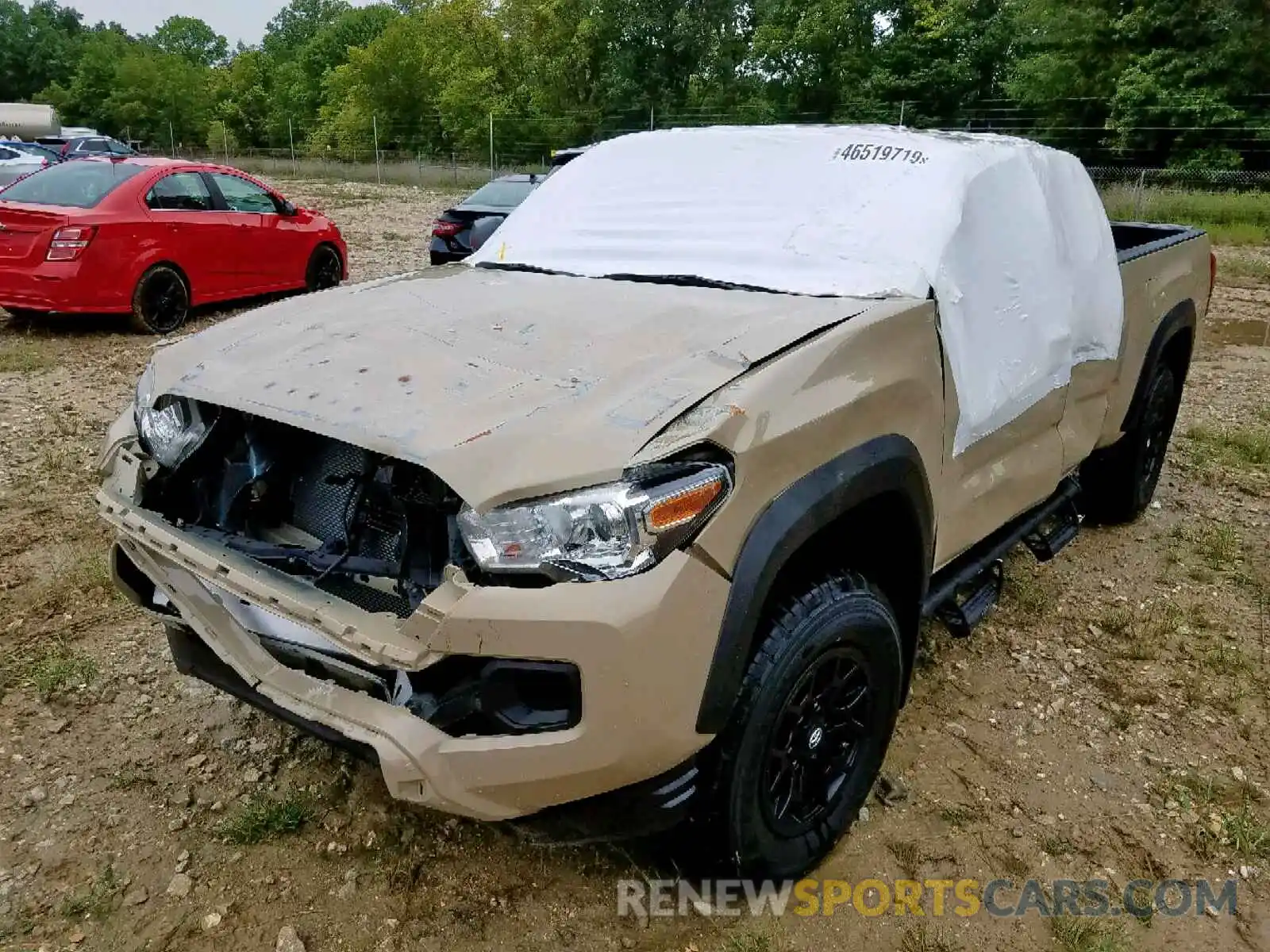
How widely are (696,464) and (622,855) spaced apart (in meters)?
1.21

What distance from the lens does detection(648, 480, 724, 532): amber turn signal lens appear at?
1.83m

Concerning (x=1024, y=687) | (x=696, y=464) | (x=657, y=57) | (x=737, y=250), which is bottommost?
(x=1024, y=687)

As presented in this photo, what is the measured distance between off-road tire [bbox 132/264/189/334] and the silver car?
32.4 ft

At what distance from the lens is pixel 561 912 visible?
7.80 feet

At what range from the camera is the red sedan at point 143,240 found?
25.9 ft

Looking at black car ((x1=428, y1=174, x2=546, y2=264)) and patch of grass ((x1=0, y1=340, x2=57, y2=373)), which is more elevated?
black car ((x1=428, y1=174, x2=546, y2=264))

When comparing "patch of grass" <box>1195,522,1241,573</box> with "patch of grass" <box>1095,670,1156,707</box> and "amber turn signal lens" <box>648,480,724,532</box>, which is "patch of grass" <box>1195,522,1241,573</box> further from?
"amber turn signal lens" <box>648,480,724,532</box>

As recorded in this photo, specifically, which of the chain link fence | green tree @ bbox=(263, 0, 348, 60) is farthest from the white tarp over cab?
green tree @ bbox=(263, 0, 348, 60)

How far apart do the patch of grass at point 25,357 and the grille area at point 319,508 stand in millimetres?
5982

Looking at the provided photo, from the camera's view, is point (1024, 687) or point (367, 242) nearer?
point (1024, 687)

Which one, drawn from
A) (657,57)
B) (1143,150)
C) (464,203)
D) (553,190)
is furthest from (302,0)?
(553,190)

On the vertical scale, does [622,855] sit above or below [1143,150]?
below

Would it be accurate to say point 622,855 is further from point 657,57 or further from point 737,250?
point 657,57

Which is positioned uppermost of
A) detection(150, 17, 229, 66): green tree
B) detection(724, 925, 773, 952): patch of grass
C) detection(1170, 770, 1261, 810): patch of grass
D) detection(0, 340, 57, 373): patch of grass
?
detection(150, 17, 229, 66): green tree
